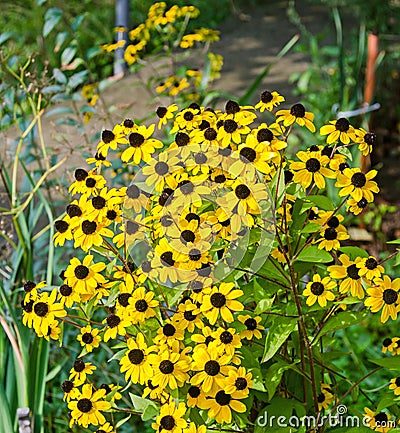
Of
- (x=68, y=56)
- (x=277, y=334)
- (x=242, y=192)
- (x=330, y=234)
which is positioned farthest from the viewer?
(x=68, y=56)

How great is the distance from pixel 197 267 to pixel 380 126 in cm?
277

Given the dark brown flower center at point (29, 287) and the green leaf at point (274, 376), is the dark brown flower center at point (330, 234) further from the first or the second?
the dark brown flower center at point (29, 287)

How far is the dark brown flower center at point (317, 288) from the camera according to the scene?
1.29 meters

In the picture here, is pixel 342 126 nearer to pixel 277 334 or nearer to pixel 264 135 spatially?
pixel 264 135

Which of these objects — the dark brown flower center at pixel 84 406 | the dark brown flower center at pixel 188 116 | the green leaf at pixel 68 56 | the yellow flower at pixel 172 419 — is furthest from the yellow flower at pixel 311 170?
the green leaf at pixel 68 56

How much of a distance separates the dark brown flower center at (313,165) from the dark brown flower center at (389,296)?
24 centimetres

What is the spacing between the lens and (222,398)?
1.20 m

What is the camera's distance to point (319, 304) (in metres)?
1.30

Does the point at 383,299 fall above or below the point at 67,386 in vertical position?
above

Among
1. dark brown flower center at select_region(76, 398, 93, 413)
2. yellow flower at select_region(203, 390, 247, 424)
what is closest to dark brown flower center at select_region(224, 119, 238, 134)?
yellow flower at select_region(203, 390, 247, 424)

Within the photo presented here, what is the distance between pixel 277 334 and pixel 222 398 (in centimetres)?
15

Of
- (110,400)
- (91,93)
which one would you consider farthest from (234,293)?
(91,93)

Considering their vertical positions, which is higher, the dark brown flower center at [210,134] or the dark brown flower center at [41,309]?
the dark brown flower center at [210,134]

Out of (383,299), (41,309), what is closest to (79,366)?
(41,309)
